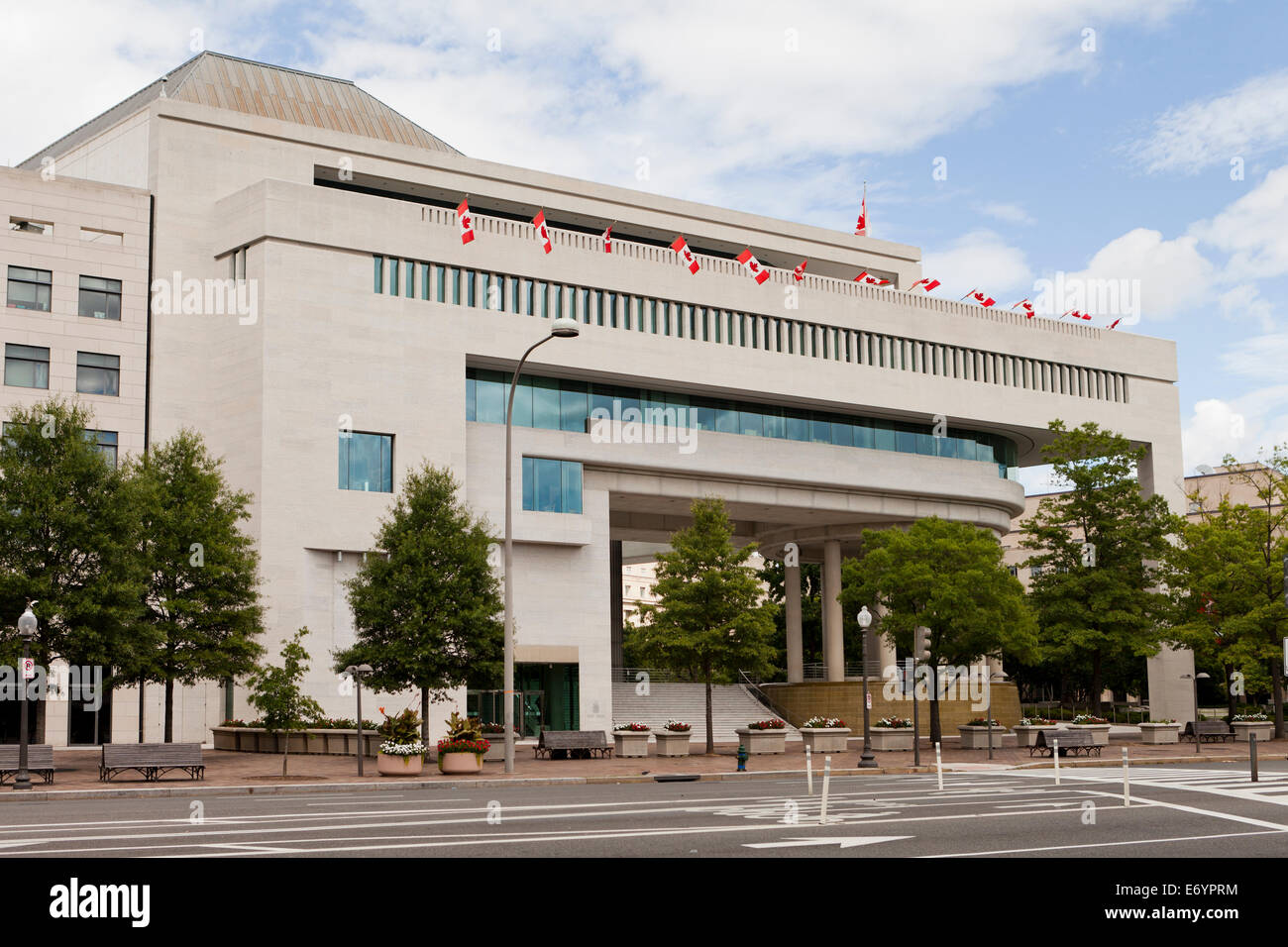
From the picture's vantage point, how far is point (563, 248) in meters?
55.5

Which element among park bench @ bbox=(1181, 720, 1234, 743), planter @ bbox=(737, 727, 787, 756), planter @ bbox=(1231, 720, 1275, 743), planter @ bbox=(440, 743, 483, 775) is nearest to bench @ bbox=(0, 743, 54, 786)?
planter @ bbox=(440, 743, 483, 775)

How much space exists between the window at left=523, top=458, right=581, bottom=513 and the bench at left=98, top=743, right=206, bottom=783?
24938 millimetres

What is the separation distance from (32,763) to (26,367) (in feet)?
74.3

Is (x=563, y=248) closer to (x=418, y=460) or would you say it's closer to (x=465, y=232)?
(x=465, y=232)

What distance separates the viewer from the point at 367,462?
50406mm

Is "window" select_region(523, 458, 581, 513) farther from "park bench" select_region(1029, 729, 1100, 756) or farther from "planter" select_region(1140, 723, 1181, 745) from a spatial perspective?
"planter" select_region(1140, 723, 1181, 745)

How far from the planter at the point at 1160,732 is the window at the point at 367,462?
1243 inches

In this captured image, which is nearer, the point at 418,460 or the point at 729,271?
the point at 418,460

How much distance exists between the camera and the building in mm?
49281

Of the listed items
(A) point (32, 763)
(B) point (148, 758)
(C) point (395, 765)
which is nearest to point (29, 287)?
(A) point (32, 763)

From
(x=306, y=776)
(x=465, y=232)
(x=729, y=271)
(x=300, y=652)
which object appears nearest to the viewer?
(x=306, y=776)

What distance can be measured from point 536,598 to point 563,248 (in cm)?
Result: 1457

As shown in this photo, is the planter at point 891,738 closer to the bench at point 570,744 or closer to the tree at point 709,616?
the tree at point 709,616

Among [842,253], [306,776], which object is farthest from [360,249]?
[842,253]
